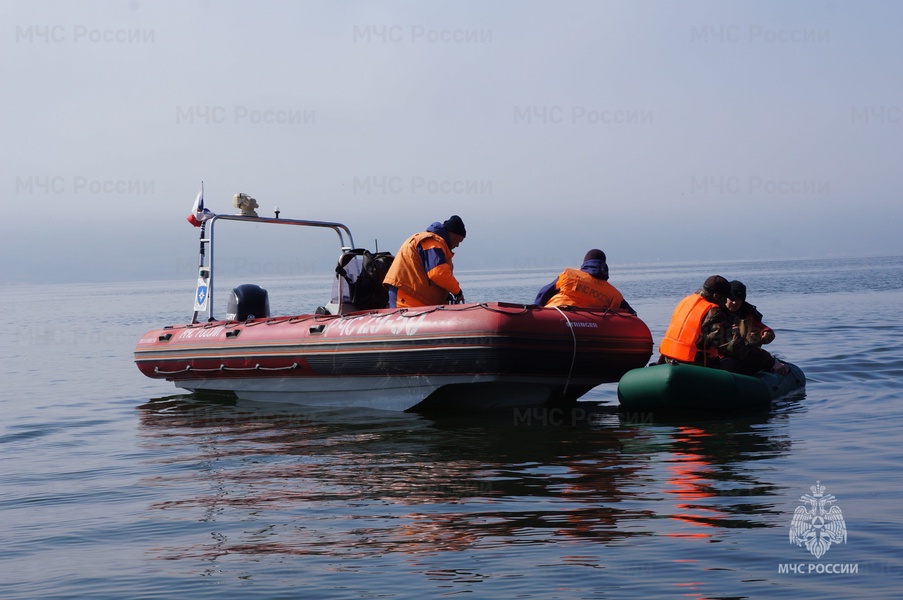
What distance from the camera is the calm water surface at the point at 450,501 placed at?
3.81 m

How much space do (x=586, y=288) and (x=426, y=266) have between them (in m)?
1.35

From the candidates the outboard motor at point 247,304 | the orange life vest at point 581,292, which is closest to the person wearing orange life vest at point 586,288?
the orange life vest at point 581,292

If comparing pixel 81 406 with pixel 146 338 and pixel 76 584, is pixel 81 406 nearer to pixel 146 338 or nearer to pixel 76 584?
pixel 146 338

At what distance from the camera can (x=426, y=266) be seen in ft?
27.1

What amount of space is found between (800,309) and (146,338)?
15313 mm

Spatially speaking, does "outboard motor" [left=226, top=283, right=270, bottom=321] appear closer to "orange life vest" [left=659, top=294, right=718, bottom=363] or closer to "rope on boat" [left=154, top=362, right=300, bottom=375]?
"rope on boat" [left=154, top=362, right=300, bottom=375]

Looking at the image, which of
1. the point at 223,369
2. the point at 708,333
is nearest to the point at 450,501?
the point at 708,333

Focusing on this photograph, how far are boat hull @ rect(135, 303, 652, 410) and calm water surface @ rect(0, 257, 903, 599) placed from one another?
24 cm

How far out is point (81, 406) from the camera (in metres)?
10.4

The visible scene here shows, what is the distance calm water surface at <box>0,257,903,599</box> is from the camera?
381 cm

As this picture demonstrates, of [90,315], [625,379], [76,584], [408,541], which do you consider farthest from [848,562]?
[90,315]

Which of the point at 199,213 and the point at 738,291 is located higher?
the point at 199,213

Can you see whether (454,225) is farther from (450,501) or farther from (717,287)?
(450,501)

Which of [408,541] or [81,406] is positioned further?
[81,406]
